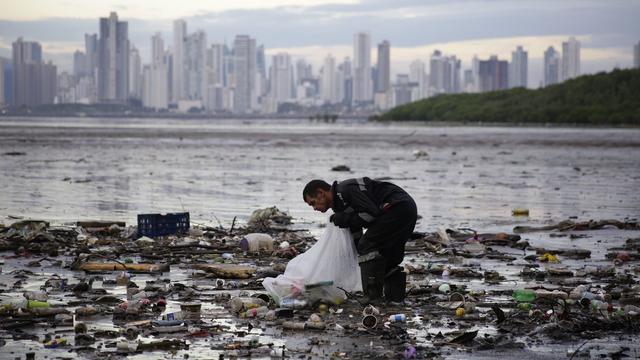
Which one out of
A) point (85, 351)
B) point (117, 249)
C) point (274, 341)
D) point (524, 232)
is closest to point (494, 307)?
point (274, 341)

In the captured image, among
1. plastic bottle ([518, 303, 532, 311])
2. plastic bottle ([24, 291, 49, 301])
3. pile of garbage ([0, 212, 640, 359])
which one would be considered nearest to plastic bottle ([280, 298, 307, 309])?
pile of garbage ([0, 212, 640, 359])

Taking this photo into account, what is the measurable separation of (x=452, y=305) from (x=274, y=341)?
2.25 metres

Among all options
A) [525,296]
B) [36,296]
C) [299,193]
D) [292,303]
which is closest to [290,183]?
[299,193]

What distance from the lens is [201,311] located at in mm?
9711

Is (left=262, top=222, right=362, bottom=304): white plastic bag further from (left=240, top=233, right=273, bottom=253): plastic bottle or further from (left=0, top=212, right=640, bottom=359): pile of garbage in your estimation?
(left=240, top=233, right=273, bottom=253): plastic bottle

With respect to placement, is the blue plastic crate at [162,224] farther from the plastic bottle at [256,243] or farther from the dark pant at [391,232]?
the dark pant at [391,232]

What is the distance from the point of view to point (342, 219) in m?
10.2

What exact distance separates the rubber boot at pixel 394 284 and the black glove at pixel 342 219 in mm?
652

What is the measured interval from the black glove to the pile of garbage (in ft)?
1.98

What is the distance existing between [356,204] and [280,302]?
1155mm

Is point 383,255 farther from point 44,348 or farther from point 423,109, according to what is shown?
point 423,109

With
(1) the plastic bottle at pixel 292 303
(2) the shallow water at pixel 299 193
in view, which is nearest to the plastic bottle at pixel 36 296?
(2) the shallow water at pixel 299 193

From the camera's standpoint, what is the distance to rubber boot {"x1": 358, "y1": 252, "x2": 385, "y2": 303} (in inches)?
408

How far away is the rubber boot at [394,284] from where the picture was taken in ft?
33.9
